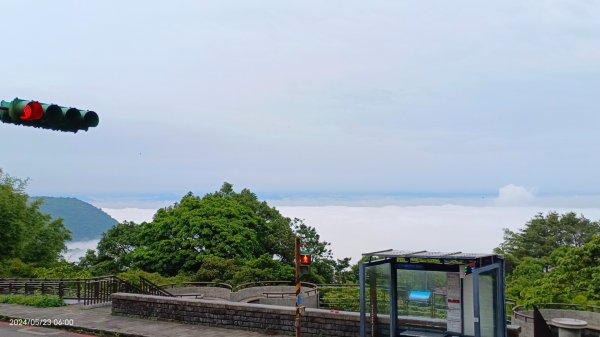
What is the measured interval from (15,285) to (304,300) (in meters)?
14.3

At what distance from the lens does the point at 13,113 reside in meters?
8.09

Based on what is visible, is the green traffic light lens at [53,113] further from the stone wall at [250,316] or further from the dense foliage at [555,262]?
the dense foliage at [555,262]

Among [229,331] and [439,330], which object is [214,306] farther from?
[439,330]

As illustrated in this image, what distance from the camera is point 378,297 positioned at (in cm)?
1275

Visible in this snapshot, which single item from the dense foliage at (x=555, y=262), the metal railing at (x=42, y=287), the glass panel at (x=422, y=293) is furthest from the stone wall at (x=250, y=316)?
the dense foliage at (x=555, y=262)

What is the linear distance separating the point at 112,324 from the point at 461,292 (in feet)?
35.8

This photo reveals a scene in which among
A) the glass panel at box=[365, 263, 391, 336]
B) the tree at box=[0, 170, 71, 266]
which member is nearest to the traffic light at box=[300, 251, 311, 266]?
the glass panel at box=[365, 263, 391, 336]

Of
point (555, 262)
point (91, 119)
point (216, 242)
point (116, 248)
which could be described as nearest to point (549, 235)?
point (555, 262)

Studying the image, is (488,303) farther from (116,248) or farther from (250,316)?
(116,248)

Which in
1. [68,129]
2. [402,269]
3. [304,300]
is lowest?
[304,300]

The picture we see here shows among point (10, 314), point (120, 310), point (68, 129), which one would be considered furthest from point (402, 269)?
point (10, 314)

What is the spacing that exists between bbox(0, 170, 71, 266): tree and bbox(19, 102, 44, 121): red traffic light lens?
37987 mm

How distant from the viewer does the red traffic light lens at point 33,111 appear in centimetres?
789

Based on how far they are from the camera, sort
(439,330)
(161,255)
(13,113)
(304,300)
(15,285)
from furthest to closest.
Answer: (161,255)
(304,300)
(15,285)
(439,330)
(13,113)
